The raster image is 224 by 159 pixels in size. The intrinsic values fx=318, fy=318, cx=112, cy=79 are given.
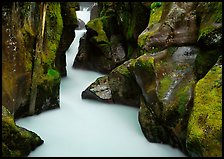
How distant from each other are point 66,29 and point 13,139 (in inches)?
273

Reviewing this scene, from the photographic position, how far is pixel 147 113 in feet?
23.0

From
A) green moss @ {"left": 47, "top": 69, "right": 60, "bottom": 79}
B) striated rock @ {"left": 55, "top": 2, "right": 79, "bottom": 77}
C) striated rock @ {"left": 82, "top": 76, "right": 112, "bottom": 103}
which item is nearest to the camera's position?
green moss @ {"left": 47, "top": 69, "right": 60, "bottom": 79}

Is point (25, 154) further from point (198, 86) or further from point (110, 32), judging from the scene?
point (110, 32)

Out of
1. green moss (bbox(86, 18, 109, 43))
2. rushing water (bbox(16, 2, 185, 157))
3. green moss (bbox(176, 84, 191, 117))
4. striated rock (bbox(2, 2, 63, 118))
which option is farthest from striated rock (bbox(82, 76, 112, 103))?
green moss (bbox(176, 84, 191, 117))

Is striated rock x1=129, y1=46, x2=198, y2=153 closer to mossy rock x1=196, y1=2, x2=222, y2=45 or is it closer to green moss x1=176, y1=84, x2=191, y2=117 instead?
green moss x1=176, y1=84, x2=191, y2=117

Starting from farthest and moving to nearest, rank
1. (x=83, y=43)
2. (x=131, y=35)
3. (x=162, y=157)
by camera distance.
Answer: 1. (x=83, y=43)
2. (x=131, y=35)
3. (x=162, y=157)

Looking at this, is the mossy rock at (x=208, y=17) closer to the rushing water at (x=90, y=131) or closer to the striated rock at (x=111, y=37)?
the rushing water at (x=90, y=131)

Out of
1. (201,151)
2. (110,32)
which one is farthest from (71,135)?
(110,32)

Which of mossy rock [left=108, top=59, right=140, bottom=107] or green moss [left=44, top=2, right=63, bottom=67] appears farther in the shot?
mossy rock [left=108, top=59, right=140, bottom=107]

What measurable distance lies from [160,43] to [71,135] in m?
2.91

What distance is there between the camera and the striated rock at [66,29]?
11.1m

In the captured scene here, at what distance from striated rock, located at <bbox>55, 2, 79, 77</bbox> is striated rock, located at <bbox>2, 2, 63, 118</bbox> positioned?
1.88 metres

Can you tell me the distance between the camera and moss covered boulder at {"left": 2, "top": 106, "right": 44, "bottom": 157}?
5.32 metres

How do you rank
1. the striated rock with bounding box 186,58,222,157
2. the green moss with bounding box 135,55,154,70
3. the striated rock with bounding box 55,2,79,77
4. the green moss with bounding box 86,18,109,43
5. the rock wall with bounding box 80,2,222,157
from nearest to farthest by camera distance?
the striated rock with bounding box 186,58,222,157
the rock wall with bounding box 80,2,222,157
the green moss with bounding box 135,55,154,70
the striated rock with bounding box 55,2,79,77
the green moss with bounding box 86,18,109,43
